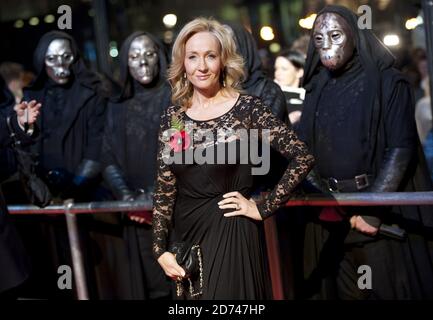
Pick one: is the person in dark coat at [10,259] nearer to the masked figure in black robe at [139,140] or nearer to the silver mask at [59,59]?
the masked figure in black robe at [139,140]

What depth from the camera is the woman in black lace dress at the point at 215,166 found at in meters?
3.49

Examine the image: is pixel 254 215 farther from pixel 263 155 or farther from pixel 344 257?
pixel 344 257

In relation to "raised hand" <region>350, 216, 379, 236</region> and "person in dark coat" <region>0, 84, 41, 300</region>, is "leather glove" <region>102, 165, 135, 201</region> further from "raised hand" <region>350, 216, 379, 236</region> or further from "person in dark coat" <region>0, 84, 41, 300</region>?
"raised hand" <region>350, 216, 379, 236</region>

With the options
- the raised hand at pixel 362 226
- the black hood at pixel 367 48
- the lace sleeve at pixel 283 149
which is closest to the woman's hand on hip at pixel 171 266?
the lace sleeve at pixel 283 149

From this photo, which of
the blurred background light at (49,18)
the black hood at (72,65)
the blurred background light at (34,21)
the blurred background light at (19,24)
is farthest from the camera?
the blurred background light at (19,24)

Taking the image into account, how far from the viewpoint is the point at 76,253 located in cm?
491

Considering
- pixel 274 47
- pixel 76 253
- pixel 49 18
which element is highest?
pixel 49 18

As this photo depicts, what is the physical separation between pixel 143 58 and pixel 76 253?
140cm

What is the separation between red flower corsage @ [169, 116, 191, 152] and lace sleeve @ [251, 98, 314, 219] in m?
0.32

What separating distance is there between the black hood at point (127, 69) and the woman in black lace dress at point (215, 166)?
1.60 meters

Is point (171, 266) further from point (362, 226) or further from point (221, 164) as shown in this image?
point (362, 226)

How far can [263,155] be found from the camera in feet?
12.1

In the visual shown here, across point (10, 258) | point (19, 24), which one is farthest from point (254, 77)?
point (19, 24)
